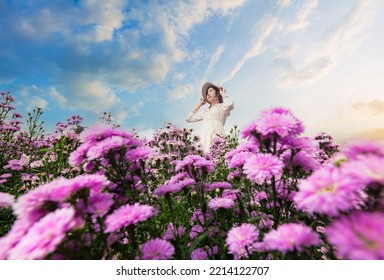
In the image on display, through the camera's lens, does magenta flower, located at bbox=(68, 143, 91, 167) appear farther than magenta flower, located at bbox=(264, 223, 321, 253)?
Yes

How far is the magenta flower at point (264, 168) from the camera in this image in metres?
0.97

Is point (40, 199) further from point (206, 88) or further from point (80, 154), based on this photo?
point (206, 88)

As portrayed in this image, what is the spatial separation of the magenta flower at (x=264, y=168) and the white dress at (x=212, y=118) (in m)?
8.26

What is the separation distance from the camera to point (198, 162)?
168cm

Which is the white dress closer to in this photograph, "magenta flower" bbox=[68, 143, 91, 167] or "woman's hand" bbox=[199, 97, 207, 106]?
"woman's hand" bbox=[199, 97, 207, 106]

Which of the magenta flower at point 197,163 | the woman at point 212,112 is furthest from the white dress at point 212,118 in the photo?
the magenta flower at point 197,163

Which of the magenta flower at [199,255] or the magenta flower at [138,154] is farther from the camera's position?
the magenta flower at [199,255]

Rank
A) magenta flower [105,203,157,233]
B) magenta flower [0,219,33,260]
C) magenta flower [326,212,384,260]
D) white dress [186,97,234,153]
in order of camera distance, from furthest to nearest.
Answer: white dress [186,97,234,153] → magenta flower [105,203,157,233] → magenta flower [0,219,33,260] → magenta flower [326,212,384,260]

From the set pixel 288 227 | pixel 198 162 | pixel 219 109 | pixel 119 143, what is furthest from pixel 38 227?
pixel 219 109

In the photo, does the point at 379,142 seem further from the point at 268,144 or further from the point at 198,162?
the point at 198,162

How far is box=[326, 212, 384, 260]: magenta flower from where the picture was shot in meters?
0.54

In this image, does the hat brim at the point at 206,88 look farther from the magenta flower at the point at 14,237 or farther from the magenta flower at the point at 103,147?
the magenta flower at the point at 14,237

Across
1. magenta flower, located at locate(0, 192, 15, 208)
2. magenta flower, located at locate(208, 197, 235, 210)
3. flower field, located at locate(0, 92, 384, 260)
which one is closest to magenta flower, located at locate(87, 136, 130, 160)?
flower field, located at locate(0, 92, 384, 260)

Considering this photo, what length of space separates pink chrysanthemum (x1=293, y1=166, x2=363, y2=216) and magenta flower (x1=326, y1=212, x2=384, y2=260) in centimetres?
4
